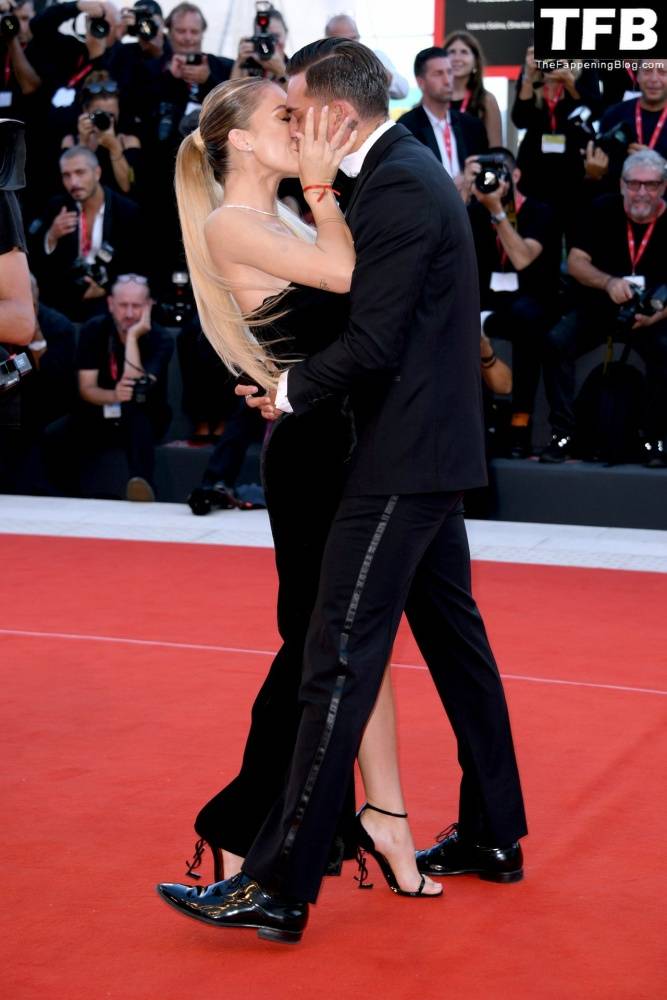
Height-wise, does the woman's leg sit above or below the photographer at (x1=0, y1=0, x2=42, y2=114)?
below

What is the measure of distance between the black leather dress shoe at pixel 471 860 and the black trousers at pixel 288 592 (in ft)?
0.76

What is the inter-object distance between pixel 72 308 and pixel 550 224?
2.83 m

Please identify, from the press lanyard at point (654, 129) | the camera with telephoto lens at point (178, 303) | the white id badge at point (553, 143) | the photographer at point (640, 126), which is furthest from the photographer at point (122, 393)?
the press lanyard at point (654, 129)

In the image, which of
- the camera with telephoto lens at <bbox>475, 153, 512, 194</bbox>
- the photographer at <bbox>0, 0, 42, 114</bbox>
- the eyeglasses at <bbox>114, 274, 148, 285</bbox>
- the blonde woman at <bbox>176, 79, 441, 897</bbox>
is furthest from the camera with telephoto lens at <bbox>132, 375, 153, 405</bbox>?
the blonde woman at <bbox>176, 79, 441, 897</bbox>

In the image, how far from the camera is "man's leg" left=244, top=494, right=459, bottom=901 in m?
2.56

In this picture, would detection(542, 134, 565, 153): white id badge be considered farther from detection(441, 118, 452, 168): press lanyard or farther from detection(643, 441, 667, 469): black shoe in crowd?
detection(643, 441, 667, 469): black shoe in crowd

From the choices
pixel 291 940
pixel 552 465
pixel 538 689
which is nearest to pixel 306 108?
pixel 291 940

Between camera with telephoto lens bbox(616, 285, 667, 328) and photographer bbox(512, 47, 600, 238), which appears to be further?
photographer bbox(512, 47, 600, 238)

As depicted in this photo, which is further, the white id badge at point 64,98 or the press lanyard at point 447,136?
the white id badge at point 64,98

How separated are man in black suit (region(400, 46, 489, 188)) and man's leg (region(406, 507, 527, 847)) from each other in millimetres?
5580

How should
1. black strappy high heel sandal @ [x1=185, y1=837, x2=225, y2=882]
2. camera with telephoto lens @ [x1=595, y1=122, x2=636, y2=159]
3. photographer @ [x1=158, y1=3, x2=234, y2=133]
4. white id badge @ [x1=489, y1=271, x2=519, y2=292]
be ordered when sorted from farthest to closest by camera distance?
photographer @ [x1=158, y1=3, x2=234, y2=133], camera with telephoto lens @ [x1=595, y1=122, x2=636, y2=159], white id badge @ [x1=489, y1=271, x2=519, y2=292], black strappy high heel sandal @ [x1=185, y1=837, x2=225, y2=882]

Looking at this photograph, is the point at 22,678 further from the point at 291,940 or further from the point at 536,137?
the point at 536,137

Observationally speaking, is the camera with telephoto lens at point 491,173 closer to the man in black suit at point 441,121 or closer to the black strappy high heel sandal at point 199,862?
the man in black suit at point 441,121

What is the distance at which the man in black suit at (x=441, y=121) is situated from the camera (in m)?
8.09
